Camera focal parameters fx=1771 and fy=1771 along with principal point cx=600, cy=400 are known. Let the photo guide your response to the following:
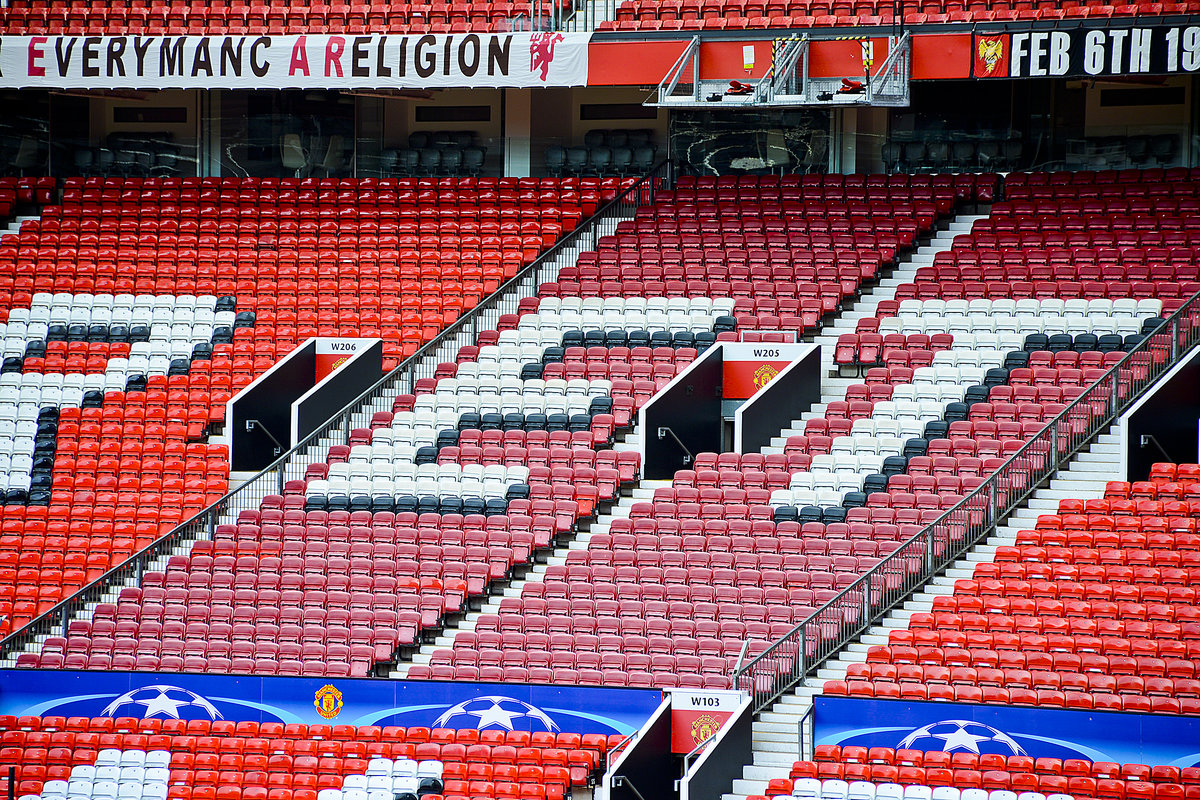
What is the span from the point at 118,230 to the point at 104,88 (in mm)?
2293

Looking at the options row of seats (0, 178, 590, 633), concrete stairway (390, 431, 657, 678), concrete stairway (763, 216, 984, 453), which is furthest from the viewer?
concrete stairway (763, 216, 984, 453)

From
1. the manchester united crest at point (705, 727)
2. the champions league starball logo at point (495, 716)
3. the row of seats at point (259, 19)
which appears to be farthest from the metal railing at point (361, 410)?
the manchester united crest at point (705, 727)

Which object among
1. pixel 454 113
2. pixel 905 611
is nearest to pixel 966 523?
pixel 905 611

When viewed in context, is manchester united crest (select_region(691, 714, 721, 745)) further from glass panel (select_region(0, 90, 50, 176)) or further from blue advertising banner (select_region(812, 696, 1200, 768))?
glass panel (select_region(0, 90, 50, 176))

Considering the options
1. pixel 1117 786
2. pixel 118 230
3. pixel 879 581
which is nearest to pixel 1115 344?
pixel 879 581

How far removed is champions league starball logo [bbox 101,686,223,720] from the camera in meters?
18.6

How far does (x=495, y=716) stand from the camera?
1803 centimetres

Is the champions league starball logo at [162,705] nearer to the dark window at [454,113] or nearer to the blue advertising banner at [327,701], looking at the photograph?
the blue advertising banner at [327,701]

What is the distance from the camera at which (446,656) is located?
19.0m

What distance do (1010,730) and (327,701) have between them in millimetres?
6894

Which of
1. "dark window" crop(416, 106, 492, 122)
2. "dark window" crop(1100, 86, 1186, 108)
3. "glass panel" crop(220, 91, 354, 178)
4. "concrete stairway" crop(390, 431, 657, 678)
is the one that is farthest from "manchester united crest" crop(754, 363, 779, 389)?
"glass panel" crop(220, 91, 354, 178)

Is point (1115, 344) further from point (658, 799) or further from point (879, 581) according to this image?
point (658, 799)

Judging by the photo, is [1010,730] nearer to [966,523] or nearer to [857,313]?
[966,523]

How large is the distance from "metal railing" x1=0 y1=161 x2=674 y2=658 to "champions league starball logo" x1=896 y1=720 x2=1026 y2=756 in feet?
30.0
